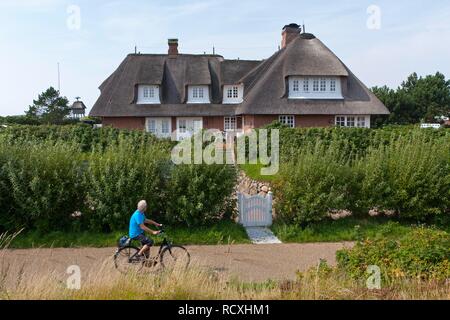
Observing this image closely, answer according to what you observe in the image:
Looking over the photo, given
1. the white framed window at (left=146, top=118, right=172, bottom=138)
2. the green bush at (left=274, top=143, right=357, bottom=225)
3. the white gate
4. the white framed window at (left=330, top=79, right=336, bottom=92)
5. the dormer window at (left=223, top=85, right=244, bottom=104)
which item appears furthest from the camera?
the dormer window at (left=223, top=85, right=244, bottom=104)

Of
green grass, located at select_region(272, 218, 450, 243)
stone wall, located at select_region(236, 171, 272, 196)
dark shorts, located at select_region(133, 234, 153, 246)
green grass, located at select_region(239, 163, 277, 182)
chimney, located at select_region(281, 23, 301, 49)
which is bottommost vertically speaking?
green grass, located at select_region(272, 218, 450, 243)

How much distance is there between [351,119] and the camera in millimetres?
30859

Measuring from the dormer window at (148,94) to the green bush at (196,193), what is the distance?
2351cm

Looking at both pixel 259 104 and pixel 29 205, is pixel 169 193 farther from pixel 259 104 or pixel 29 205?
pixel 259 104

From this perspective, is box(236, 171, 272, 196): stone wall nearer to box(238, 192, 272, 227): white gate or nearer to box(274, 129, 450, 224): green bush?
box(238, 192, 272, 227): white gate

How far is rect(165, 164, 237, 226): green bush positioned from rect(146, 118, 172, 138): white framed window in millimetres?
22413

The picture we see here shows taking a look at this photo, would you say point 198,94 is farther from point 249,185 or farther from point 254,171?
point 249,185

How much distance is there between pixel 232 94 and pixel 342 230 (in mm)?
24720

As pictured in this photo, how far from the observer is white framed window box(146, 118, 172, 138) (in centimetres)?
3309

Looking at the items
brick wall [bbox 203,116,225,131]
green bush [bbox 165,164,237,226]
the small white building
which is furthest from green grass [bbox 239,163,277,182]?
the small white building

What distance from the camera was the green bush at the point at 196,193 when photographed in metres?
10.8
